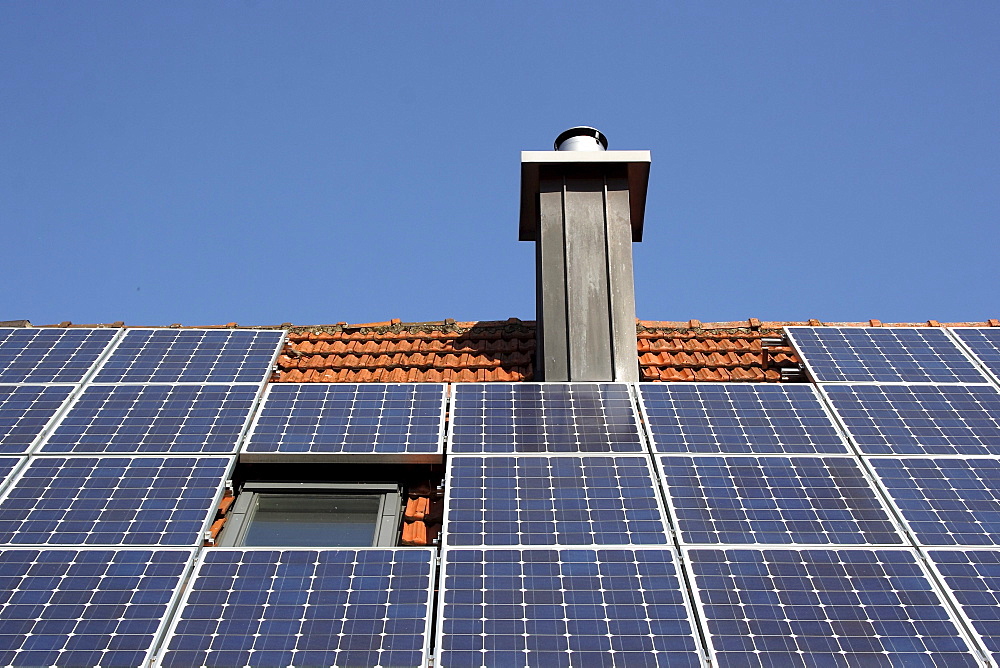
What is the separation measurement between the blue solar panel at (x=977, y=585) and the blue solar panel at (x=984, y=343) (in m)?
2.94

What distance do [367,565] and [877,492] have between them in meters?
3.99

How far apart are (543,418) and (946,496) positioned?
3.30 m

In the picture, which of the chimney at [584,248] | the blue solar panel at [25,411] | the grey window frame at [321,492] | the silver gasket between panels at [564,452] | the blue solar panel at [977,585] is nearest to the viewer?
the blue solar panel at [977,585]

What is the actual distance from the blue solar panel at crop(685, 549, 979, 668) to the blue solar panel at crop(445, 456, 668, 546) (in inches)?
22.9

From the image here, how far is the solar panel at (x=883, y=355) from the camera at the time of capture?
8805mm

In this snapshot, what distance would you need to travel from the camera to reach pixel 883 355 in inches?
362

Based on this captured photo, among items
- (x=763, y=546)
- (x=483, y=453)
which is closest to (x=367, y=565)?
(x=483, y=453)

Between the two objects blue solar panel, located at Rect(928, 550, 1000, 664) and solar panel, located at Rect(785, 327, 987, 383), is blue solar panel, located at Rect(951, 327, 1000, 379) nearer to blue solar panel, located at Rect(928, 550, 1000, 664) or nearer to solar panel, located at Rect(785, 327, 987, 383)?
solar panel, located at Rect(785, 327, 987, 383)

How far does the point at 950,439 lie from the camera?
25.9ft

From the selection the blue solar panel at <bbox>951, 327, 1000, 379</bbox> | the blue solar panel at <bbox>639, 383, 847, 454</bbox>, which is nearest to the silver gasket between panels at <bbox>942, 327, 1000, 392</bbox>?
the blue solar panel at <bbox>951, 327, 1000, 379</bbox>

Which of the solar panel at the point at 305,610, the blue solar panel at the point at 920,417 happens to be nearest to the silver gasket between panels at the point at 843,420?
the blue solar panel at the point at 920,417

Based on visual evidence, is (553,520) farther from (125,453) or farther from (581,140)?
(581,140)

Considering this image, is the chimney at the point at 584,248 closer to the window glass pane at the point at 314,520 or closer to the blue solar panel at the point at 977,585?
the window glass pane at the point at 314,520

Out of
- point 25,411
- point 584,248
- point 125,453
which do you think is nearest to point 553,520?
point 125,453
